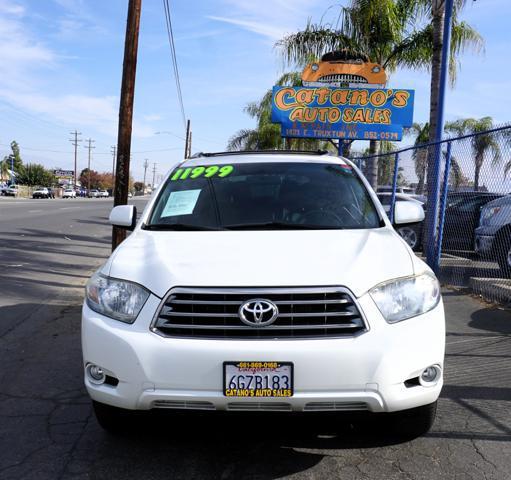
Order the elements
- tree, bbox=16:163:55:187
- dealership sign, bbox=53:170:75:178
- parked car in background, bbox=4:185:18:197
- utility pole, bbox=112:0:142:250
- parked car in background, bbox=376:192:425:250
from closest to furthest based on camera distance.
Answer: utility pole, bbox=112:0:142:250, parked car in background, bbox=376:192:425:250, parked car in background, bbox=4:185:18:197, tree, bbox=16:163:55:187, dealership sign, bbox=53:170:75:178

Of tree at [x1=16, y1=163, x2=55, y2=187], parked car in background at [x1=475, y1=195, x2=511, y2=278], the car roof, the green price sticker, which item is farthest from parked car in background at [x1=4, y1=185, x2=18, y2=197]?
the green price sticker

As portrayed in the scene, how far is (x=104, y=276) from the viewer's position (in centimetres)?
323

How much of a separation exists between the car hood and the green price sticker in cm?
98

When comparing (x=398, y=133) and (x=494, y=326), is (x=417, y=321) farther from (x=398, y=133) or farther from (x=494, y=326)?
(x=398, y=133)

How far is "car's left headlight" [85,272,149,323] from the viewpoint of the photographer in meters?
3.00

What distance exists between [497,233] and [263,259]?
7.08m

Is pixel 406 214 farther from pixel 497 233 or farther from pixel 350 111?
pixel 350 111

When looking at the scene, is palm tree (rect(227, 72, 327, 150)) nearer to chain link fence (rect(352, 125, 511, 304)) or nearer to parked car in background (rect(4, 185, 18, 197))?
chain link fence (rect(352, 125, 511, 304))

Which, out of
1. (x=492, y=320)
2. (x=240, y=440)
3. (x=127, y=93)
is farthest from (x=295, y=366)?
(x=127, y=93)

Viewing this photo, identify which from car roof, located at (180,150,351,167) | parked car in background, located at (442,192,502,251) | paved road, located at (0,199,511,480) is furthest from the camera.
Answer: parked car in background, located at (442,192,502,251)

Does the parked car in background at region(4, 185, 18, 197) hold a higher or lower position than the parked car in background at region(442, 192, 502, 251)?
lower

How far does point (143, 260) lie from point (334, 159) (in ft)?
7.34

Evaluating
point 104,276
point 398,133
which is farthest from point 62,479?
point 398,133

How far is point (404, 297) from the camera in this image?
9.86 feet
